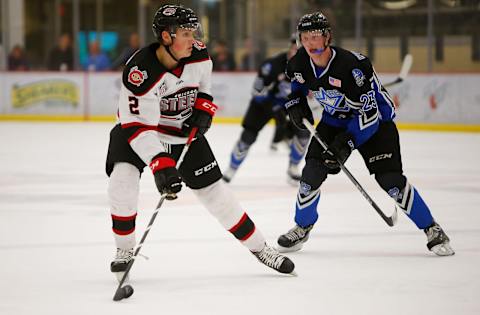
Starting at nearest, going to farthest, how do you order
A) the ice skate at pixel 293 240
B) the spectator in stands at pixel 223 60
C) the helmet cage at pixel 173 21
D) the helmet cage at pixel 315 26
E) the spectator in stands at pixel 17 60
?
the helmet cage at pixel 173 21
the helmet cage at pixel 315 26
the ice skate at pixel 293 240
the spectator in stands at pixel 223 60
the spectator in stands at pixel 17 60

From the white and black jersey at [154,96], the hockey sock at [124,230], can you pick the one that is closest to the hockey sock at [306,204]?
the white and black jersey at [154,96]

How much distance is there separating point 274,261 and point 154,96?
2.79 ft

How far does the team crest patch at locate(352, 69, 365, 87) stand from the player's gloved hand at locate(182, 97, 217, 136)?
73cm

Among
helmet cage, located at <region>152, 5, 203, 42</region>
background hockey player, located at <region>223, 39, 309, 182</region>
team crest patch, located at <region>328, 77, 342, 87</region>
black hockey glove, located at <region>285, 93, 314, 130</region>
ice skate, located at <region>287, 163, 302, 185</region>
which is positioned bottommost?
ice skate, located at <region>287, 163, 302, 185</region>

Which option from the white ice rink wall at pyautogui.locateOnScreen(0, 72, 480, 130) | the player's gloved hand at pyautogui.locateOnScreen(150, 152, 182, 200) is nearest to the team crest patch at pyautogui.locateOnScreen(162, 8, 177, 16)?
the player's gloved hand at pyautogui.locateOnScreen(150, 152, 182, 200)

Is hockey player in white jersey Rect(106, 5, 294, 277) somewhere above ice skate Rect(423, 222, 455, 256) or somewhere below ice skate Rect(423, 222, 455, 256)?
above

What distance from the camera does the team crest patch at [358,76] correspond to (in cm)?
385

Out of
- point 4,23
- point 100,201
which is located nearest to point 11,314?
point 100,201

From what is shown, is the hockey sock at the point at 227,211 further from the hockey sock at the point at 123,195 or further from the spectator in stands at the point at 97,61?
the spectator in stands at the point at 97,61

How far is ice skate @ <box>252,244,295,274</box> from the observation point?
354cm

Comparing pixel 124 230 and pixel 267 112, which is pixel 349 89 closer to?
pixel 124 230

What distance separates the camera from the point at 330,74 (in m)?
3.91

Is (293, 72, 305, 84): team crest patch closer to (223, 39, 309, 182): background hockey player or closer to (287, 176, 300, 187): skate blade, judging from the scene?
(223, 39, 309, 182): background hockey player

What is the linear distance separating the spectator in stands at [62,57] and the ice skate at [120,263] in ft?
32.3
